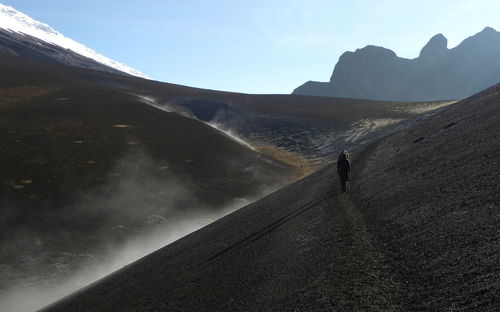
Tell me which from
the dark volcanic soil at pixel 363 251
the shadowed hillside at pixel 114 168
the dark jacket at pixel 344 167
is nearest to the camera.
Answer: the dark volcanic soil at pixel 363 251

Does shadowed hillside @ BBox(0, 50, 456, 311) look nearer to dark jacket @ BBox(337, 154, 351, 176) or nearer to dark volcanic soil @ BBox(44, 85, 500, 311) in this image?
dark volcanic soil @ BBox(44, 85, 500, 311)

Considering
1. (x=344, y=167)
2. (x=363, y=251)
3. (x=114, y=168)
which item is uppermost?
(x=344, y=167)

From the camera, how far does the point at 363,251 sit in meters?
14.1

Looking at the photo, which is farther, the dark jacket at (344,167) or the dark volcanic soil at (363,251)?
the dark jacket at (344,167)

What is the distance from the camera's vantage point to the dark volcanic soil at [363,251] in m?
10.7

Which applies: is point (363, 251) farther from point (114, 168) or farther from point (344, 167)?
point (114, 168)

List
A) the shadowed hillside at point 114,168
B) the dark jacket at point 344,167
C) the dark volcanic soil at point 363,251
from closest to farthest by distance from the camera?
the dark volcanic soil at point 363,251 → the dark jacket at point 344,167 → the shadowed hillside at point 114,168

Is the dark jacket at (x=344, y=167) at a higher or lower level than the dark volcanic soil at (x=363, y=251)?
higher

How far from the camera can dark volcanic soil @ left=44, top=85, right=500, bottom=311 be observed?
10664mm

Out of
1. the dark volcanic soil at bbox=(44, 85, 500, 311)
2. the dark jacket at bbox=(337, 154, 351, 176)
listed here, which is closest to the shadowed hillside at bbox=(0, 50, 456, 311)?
the dark volcanic soil at bbox=(44, 85, 500, 311)

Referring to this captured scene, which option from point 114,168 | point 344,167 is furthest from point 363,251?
point 114,168

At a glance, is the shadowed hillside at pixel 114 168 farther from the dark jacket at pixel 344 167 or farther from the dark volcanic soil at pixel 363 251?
the dark jacket at pixel 344 167

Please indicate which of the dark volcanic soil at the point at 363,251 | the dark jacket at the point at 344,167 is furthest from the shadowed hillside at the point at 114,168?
the dark jacket at the point at 344,167

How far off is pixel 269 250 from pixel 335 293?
277 inches
